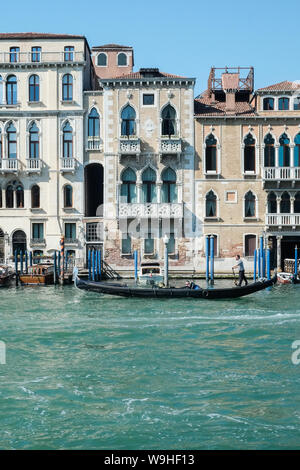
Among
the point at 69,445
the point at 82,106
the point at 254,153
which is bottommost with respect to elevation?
the point at 69,445

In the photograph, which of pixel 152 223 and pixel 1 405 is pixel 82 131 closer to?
pixel 152 223

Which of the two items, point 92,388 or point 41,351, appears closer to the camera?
point 92,388

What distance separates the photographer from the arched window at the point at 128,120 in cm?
2370

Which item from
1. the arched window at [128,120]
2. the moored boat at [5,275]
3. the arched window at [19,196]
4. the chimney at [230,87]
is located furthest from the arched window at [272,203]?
the moored boat at [5,275]

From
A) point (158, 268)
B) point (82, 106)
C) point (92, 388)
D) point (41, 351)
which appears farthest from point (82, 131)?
point (92, 388)

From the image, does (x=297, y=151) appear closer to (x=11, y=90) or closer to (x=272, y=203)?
(x=272, y=203)

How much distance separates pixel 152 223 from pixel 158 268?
3649mm

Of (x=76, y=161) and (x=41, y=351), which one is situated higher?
(x=76, y=161)

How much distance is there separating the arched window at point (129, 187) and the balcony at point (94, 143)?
166 cm

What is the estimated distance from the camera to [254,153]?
933 inches

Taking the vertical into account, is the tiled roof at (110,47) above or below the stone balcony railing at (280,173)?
above

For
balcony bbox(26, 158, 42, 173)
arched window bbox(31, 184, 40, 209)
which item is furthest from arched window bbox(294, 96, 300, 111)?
arched window bbox(31, 184, 40, 209)

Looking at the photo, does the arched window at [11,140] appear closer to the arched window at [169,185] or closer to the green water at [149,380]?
the arched window at [169,185]

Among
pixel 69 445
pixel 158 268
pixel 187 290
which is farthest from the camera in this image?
pixel 158 268
